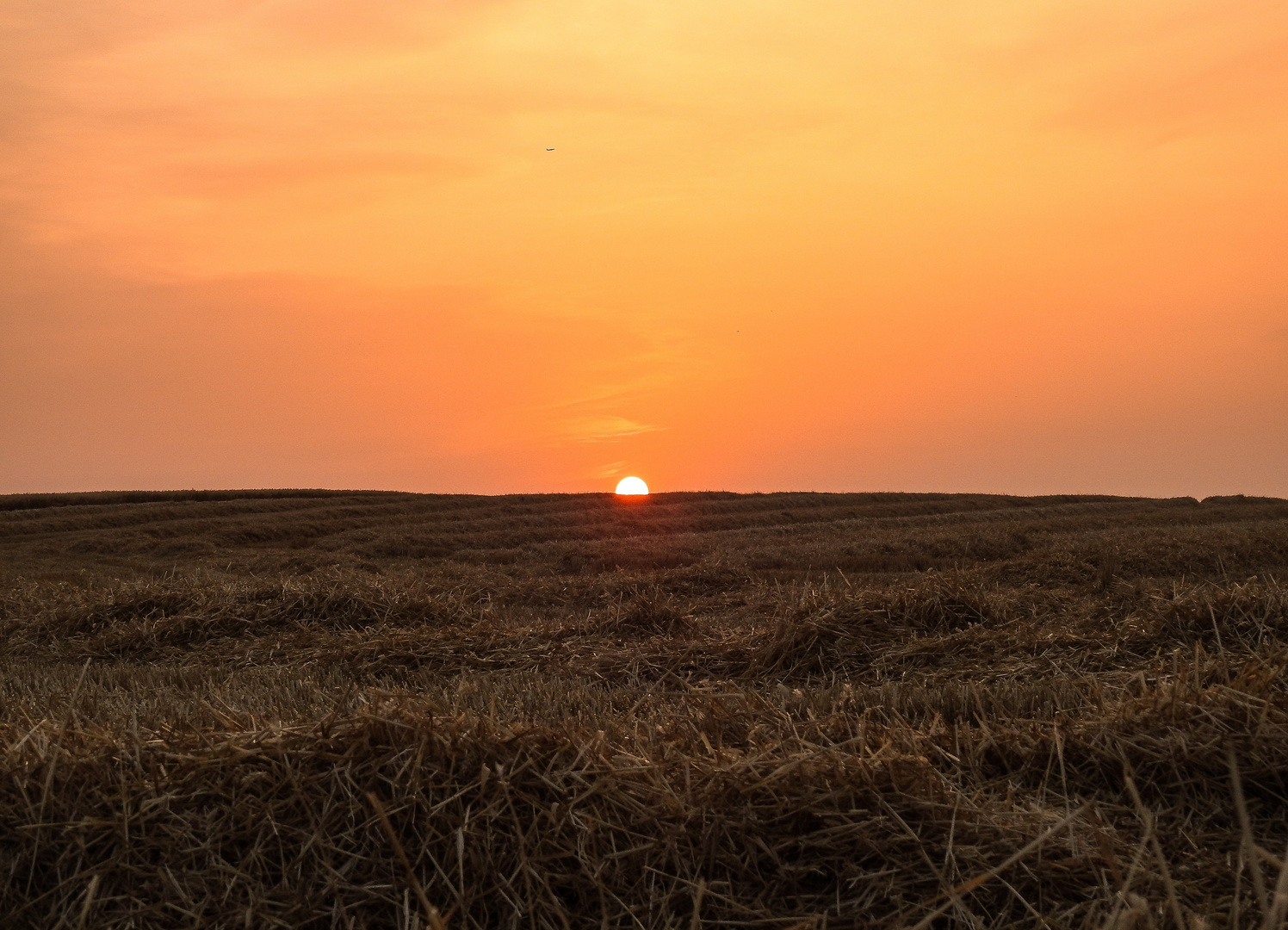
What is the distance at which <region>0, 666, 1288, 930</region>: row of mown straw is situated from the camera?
2631mm

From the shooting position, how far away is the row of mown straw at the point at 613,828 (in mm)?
2631

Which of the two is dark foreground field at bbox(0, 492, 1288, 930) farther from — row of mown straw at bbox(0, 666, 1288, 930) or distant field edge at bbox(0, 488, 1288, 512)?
distant field edge at bbox(0, 488, 1288, 512)

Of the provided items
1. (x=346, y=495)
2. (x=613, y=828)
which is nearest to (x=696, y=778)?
(x=613, y=828)

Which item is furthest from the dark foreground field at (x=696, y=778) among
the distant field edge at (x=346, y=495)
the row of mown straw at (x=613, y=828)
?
the distant field edge at (x=346, y=495)

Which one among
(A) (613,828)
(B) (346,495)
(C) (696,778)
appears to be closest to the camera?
(A) (613,828)

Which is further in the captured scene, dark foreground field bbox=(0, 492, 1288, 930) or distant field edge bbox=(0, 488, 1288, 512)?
distant field edge bbox=(0, 488, 1288, 512)

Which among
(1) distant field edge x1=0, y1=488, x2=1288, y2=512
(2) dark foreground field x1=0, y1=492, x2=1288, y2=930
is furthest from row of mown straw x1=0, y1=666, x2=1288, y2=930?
(1) distant field edge x1=0, y1=488, x2=1288, y2=512

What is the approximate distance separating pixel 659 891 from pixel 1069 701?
2.52 m

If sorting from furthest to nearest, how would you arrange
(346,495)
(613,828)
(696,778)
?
(346,495) < (696,778) < (613,828)

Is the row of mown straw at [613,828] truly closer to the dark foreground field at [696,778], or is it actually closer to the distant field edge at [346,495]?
the dark foreground field at [696,778]

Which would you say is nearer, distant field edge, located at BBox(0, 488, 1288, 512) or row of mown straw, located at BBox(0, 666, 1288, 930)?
row of mown straw, located at BBox(0, 666, 1288, 930)

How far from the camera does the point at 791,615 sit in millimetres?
6766

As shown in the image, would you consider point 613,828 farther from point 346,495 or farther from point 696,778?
point 346,495

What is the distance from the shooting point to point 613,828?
9.34ft
